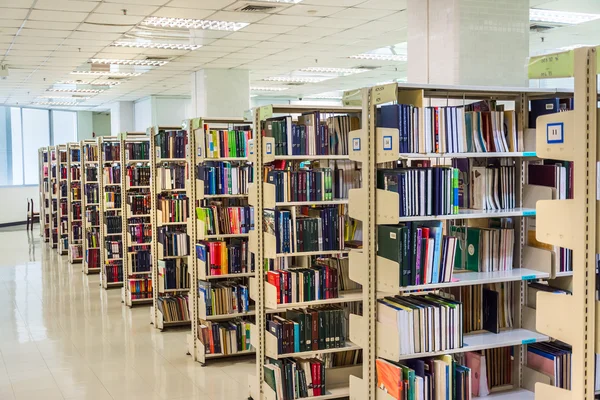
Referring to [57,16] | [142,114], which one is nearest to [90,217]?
[57,16]

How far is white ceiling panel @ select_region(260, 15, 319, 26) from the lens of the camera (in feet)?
28.3

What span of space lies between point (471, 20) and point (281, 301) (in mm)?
3195

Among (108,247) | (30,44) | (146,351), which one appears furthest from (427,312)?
(30,44)

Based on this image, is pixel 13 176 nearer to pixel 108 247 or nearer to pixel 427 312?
pixel 108 247

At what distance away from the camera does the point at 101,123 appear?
2361 centimetres

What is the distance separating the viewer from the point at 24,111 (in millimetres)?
21219

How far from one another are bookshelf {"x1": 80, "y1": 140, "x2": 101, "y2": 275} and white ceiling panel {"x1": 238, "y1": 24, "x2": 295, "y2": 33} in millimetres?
4218

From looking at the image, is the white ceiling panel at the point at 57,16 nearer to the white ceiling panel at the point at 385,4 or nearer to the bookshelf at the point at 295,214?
the white ceiling panel at the point at 385,4

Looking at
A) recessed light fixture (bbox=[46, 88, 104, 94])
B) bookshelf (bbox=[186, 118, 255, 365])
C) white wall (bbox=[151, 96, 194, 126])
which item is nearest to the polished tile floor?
bookshelf (bbox=[186, 118, 255, 365])

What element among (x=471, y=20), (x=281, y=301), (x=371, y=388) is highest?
(x=471, y=20)

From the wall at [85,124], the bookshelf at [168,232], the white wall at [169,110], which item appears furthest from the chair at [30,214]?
the bookshelf at [168,232]

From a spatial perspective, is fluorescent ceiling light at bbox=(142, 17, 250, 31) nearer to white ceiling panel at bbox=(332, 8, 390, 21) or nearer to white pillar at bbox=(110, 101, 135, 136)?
white ceiling panel at bbox=(332, 8, 390, 21)

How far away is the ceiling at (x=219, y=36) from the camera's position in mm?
8023

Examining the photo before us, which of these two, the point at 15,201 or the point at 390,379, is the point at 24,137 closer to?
the point at 15,201
